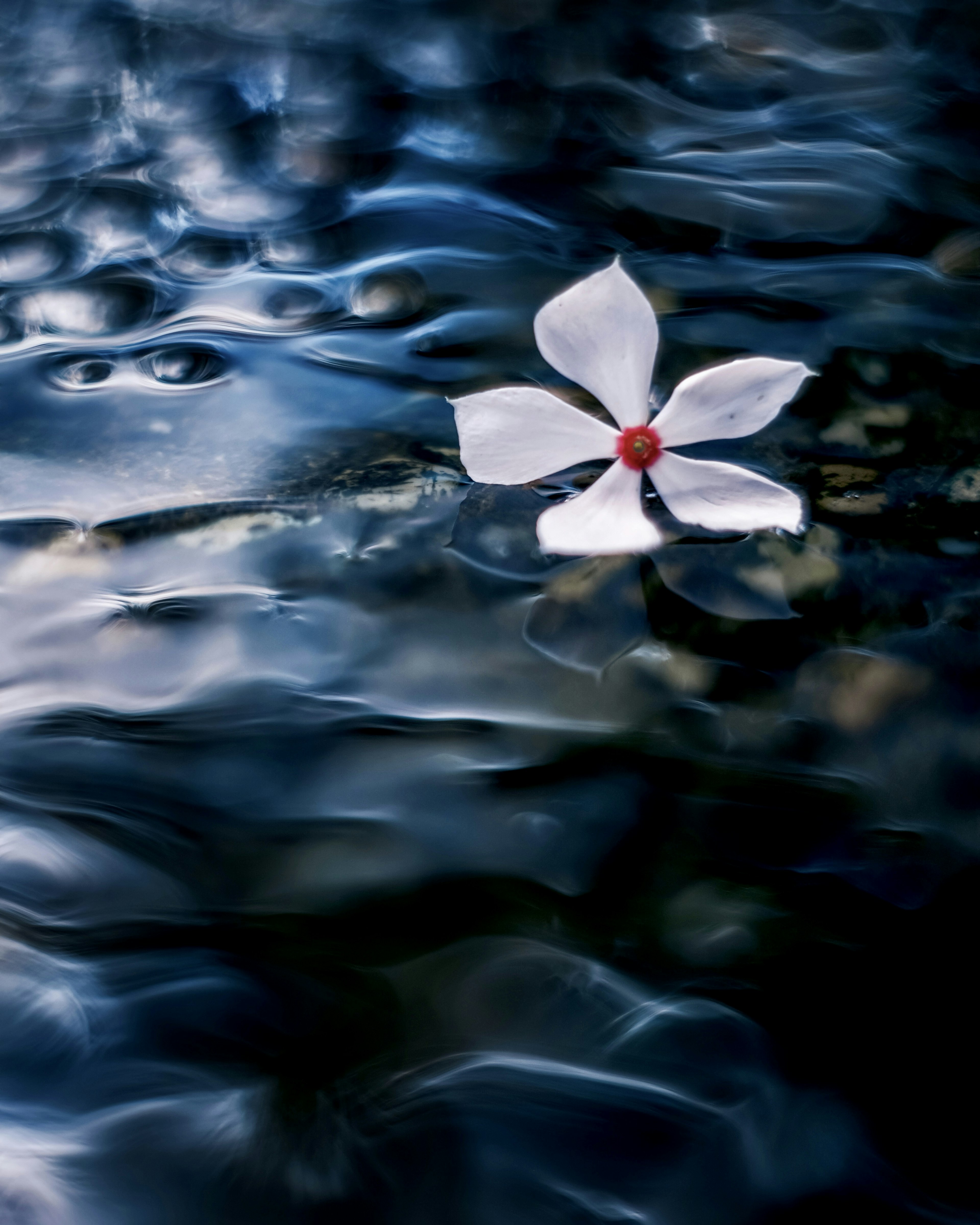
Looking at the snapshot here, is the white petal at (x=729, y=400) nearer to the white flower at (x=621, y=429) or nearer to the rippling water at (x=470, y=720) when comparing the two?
the white flower at (x=621, y=429)

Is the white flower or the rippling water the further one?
the white flower

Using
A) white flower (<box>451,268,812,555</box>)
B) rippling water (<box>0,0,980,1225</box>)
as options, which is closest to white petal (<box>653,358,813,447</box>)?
white flower (<box>451,268,812,555</box>)

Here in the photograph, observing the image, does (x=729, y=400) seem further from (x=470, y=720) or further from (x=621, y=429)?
(x=470, y=720)

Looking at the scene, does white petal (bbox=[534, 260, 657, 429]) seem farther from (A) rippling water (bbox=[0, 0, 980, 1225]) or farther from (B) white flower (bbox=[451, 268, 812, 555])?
(A) rippling water (bbox=[0, 0, 980, 1225])

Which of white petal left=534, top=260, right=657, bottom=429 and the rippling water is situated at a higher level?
white petal left=534, top=260, right=657, bottom=429

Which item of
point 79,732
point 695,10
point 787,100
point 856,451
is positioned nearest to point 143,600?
point 79,732

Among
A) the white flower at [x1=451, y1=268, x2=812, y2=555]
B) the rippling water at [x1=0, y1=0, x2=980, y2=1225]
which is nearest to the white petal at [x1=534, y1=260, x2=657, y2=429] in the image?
the white flower at [x1=451, y1=268, x2=812, y2=555]

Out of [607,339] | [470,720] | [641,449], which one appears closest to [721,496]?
[641,449]
